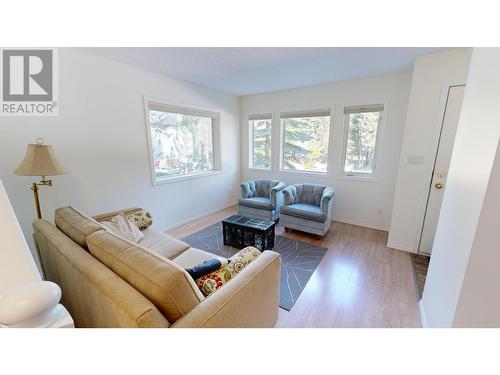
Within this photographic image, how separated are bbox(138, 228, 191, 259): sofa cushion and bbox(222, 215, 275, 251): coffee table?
728mm

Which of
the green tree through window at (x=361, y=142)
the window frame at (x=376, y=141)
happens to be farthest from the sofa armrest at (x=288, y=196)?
the green tree through window at (x=361, y=142)

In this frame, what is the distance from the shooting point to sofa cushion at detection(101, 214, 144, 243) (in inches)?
70.4

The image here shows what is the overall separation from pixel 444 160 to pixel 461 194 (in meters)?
1.64

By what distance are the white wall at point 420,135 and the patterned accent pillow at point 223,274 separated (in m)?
2.29

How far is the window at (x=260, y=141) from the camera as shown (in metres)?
4.12

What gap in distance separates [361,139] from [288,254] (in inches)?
87.5

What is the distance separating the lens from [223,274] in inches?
45.1

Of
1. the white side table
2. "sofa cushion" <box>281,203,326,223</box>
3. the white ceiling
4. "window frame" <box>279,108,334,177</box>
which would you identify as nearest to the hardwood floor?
"sofa cushion" <box>281,203,326,223</box>

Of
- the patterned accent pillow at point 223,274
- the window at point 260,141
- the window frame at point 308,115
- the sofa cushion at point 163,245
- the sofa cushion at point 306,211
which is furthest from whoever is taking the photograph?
the window at point 260,141

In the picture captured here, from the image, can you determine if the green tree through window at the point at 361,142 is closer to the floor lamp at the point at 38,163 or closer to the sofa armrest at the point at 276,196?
the sofa armrest at the point at 276,196

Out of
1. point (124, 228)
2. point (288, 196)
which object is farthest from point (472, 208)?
point (124, 228)

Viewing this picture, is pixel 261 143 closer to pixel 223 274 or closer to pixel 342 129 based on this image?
pixel 342 129
